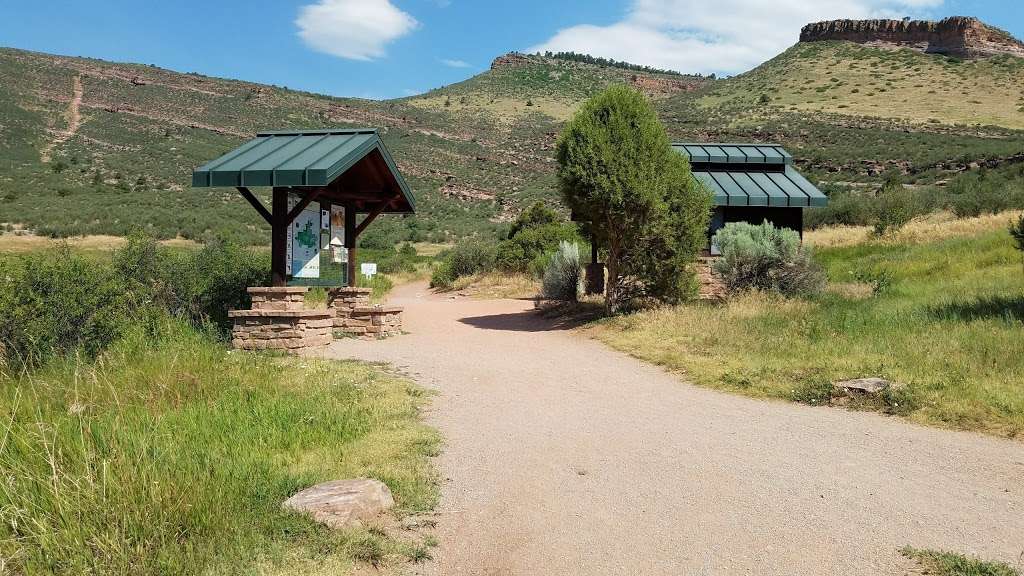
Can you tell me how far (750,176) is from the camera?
1806 cm

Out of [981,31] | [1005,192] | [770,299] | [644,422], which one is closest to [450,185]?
[1005,192]

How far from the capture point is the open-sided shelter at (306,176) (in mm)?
9586

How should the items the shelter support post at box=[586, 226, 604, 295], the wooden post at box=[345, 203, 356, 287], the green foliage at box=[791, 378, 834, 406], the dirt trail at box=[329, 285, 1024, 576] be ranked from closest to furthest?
the dirt trail at box=[329, 285, 1024, 576], the green foliage at box=[791, 378, 834, 406], the wooden post at box=[345, 203, 356, 287], the shelter support post at box=[586, 226, 604, 295]

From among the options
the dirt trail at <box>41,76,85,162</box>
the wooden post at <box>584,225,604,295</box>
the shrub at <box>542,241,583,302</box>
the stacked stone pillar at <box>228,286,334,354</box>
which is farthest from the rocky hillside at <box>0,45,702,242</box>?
the stacked stone pillar at <box>228,286,334,354</box>

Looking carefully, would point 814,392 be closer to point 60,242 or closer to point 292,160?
point 292,160

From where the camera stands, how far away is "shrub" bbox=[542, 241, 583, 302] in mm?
17250

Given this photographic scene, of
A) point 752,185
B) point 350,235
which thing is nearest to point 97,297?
point 350,235

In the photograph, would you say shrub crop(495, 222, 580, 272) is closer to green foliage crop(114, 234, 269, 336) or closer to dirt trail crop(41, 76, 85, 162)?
green foliage crop(114, 234, 269, 336)

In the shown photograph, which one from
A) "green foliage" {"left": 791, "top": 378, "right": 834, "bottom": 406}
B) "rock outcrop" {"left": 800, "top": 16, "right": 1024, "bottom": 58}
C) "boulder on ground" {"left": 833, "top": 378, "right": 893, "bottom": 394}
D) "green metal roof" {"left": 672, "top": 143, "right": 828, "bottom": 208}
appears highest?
"rock outcrop" {"left": 800, "top": 16, "right": 1024, "bottom": 58}

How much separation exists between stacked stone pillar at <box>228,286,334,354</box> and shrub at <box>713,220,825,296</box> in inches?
351

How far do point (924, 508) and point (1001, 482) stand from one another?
963 mm

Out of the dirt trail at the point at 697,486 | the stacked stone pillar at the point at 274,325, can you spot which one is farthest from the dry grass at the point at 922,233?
the stacked stone pillar at the point at 274,325

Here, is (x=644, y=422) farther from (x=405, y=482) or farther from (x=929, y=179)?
Result: (x=929, y=179)

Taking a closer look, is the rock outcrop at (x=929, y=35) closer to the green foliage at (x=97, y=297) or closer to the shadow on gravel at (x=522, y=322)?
the shadow on gravel at (x=522, y=322)
